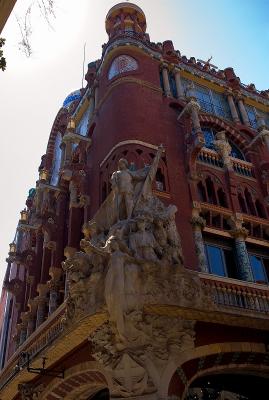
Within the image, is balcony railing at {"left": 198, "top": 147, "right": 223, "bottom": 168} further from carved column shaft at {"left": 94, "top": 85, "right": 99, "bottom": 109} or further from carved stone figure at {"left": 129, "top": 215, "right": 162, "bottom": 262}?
carved stone figure at {"left": 129, "top": 215, "right": 162, "bottom": 262}

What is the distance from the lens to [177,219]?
14.7m

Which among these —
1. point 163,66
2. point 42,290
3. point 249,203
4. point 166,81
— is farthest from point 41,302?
point 163,66

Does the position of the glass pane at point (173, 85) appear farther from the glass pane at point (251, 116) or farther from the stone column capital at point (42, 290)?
the stone column capital at point (42, 290)

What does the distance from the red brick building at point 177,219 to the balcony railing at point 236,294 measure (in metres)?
0.04

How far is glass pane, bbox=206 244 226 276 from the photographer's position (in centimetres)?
1516

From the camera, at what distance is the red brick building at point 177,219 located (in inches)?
458

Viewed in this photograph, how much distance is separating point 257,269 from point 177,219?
3810 mm

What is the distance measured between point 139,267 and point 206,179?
283 inches

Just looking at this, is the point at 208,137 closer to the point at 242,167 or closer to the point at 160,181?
the point at 242,167

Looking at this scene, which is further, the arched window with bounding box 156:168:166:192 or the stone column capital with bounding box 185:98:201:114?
the stone column capital with bounding box 185:98:201:114

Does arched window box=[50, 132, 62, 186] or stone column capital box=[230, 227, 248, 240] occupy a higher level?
arched window box=[50, 132, 62, 186]

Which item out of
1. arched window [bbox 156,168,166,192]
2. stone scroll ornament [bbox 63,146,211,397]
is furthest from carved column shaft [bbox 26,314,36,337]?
arched window [bbox 156,168,166,192]

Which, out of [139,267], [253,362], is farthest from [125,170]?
[253,362]

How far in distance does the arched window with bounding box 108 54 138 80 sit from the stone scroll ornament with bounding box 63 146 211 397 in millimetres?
8269
